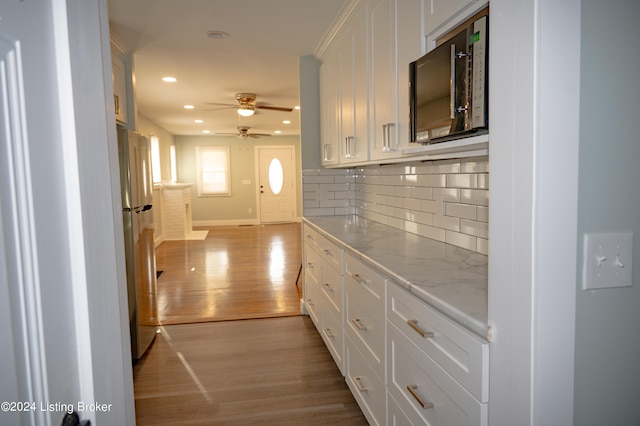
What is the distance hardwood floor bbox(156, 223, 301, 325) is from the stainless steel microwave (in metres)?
2.65

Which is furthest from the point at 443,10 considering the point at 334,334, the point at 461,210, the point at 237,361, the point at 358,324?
the point at 237,361

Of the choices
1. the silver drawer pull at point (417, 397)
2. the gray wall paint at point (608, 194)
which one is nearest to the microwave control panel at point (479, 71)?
the gray wall paint at point (608, 194)

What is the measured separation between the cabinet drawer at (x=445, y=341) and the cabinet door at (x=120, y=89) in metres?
2.82

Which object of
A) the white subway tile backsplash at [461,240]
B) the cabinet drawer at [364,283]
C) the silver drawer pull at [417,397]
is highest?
the white subway tile backsplash at [461,240]

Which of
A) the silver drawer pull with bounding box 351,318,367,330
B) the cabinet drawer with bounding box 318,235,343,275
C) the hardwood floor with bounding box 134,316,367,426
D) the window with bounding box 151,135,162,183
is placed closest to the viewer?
the silver drawer pull with bounding box 351,318,367,330

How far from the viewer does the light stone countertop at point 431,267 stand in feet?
3.62

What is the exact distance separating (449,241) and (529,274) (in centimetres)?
143

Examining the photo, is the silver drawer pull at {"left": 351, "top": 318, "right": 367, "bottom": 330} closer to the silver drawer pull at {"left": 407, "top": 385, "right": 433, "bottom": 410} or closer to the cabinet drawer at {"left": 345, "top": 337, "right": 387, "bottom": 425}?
the cabinet drawer at {"left": 345, "top": 337, "right": 387, "bottom": 425}

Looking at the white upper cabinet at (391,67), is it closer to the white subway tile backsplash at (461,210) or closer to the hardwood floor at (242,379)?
the white subway tile backsplash at (461,210)

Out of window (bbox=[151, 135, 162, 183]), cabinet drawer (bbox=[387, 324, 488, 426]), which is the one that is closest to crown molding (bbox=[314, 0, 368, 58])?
cabinet drawer (bbox=[387, 324, 488, 426])

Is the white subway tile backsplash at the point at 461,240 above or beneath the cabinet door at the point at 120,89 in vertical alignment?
beneath

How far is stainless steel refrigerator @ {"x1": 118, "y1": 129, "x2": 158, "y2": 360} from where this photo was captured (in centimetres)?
289

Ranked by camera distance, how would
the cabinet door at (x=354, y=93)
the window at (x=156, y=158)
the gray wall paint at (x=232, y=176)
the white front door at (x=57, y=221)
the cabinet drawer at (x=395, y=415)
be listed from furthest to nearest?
the gray wall paint at (x=232, y=176), the window at (x=156, y=158), the cabinet door at (x=354, y=93), the cabinet drawer at (x=395, y=415), the white front door at (x=57, y=221)

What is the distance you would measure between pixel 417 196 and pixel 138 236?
2.13 meters
